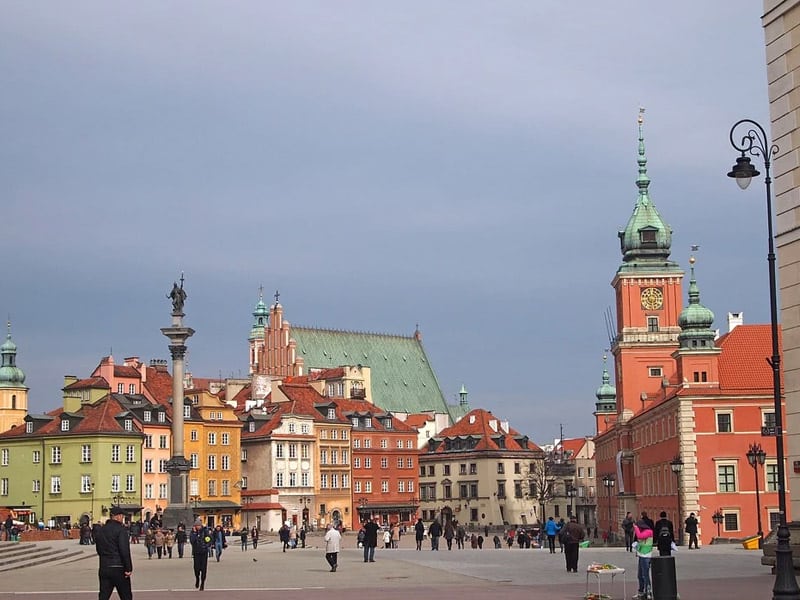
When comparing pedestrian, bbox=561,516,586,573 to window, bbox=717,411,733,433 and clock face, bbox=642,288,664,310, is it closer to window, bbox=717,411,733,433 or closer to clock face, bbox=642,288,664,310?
window, bbox=717,411,733,433

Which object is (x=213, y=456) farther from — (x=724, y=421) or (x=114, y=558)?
(x=114, y=558)

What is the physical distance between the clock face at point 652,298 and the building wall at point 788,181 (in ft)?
257

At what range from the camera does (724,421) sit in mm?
68500

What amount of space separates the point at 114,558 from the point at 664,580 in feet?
29.5

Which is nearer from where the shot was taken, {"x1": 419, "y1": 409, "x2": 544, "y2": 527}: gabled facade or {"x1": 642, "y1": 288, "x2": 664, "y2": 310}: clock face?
{"x1": 642, "y1": 288, "x2": 664, "y2": 310}: clock face

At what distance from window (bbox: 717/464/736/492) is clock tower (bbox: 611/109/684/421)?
3395 centimetres

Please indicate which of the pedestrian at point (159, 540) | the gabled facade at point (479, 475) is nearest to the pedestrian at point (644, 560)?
the pedestrian at point (159, 540)

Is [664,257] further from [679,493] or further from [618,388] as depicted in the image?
[679,493]

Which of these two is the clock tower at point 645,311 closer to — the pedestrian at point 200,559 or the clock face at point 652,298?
the clock face at point 652,298

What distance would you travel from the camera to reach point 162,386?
345ft

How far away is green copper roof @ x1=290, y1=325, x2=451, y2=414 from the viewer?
450ft

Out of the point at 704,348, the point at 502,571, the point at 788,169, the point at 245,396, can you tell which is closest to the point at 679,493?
the point at 704,348

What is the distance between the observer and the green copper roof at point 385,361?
137 m

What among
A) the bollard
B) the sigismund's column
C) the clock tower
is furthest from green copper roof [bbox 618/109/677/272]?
the bollard
